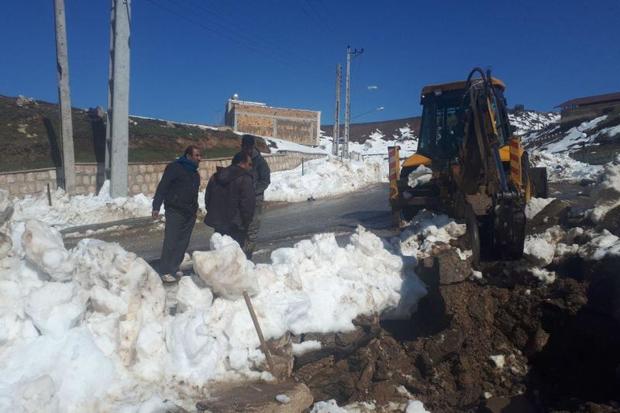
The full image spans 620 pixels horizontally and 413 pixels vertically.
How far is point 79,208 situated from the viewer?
45.8 feet

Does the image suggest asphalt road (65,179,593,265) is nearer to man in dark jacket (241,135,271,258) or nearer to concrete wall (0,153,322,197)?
man in dark jacket (241,135,271,258)

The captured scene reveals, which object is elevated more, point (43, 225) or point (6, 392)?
point (43, 225)

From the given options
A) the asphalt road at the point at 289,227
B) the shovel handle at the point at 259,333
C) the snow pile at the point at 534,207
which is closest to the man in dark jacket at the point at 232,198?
the shovel handle at the point at 259,333

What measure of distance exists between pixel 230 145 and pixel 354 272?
20716mm

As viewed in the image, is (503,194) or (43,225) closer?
(43,225)

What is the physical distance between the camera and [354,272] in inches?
224

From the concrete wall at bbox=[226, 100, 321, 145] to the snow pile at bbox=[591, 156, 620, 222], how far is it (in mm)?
36612

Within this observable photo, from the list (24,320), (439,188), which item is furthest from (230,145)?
(24,320)

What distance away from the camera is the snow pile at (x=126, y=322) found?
3480 millimetres

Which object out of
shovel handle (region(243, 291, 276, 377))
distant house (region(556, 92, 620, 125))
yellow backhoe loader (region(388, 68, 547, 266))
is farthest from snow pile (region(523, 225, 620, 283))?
distant house (region(556, 92, 620, 125))

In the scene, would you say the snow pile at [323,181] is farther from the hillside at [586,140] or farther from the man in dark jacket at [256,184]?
the hillside at [586,140]

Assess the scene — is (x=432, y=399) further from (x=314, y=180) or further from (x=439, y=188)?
(x=314, y=180)

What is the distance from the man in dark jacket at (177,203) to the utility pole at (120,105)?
9924mm

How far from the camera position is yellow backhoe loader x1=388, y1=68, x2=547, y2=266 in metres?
5.80
